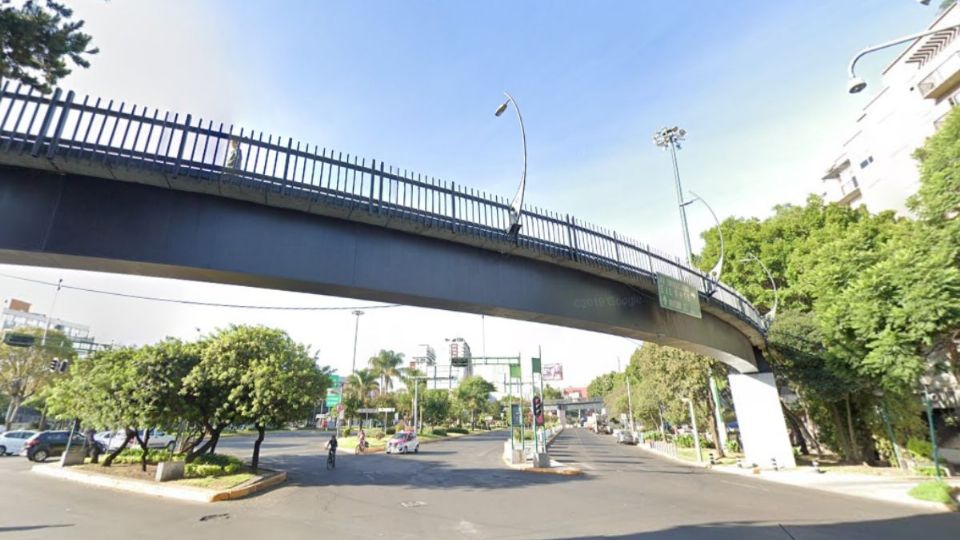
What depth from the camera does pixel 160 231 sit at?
681 centimetres

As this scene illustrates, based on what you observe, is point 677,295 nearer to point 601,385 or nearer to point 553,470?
point 553,470

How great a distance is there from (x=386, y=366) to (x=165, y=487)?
45.4m

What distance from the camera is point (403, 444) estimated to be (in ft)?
102

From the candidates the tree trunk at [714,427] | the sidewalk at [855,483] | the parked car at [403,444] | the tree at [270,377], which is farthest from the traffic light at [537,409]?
the tree trunk at [714,427]

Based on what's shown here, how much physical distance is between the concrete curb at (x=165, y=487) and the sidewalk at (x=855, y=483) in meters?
18.7

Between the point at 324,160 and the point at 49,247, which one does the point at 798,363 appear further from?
the point at 49,247

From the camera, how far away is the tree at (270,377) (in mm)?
15281

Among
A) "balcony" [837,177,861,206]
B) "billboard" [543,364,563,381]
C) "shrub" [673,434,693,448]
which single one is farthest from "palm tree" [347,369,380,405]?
"balcony" [837,177,861,206]

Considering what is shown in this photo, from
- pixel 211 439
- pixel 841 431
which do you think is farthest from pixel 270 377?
pixel 841 431

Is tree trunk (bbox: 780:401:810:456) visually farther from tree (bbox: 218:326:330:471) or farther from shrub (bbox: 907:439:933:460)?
tree (bbox: 218:326:330:471)

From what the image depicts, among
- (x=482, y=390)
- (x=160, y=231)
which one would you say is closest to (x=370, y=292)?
(x=160, y=231)

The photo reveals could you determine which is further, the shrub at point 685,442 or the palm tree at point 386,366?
the palm tree at point 386,366

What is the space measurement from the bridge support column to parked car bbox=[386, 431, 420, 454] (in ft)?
70.2

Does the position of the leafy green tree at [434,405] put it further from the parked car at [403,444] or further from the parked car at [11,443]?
the parked car at [11,443]
